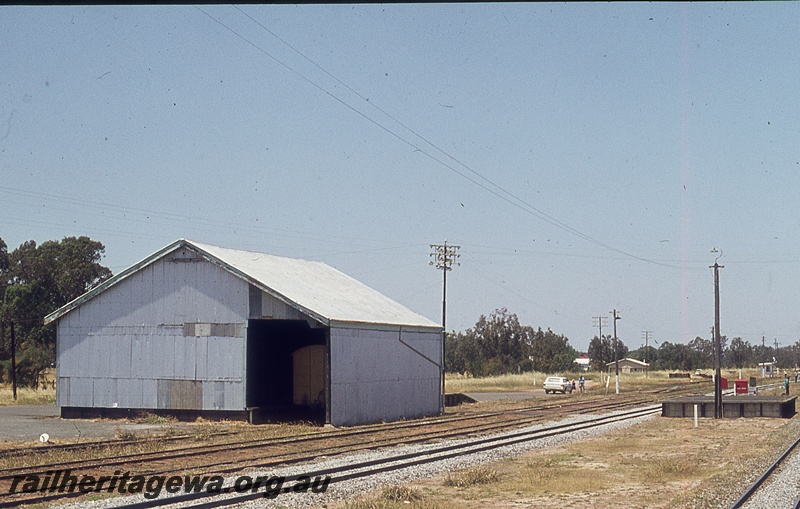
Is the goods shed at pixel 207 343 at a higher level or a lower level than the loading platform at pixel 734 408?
higher

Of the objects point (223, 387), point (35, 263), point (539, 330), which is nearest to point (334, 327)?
point (223, 387)

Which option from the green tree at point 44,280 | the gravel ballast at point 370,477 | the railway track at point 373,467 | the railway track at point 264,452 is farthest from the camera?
the green tree at point 44,280

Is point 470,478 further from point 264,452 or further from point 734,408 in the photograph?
point 734,408

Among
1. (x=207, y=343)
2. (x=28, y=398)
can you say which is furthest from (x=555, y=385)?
(x=207, y=343)

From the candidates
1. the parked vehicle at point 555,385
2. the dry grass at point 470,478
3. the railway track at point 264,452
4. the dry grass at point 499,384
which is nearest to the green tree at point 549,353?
the dry grass at point 499,384

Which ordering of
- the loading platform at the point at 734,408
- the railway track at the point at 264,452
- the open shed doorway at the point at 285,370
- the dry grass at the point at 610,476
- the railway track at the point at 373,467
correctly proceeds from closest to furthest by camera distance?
the railway track at the point at 373,467, the dry grass at the point at 610,476, the railway track at the point at 264,452, the open shed doorway at the point at 285,370, the loading platform at the point at 734,408

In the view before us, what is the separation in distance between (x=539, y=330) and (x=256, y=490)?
132m

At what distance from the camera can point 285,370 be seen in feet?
132

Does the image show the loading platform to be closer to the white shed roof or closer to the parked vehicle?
the white shed roof

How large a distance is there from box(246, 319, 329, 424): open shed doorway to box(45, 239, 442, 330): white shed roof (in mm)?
1625

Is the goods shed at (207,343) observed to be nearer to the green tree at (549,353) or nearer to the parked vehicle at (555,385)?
the parked vehicle at (555,385)

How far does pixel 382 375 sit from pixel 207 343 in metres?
7.67

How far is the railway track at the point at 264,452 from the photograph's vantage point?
18.2 metres

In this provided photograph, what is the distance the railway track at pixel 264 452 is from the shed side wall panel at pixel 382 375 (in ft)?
5.43
